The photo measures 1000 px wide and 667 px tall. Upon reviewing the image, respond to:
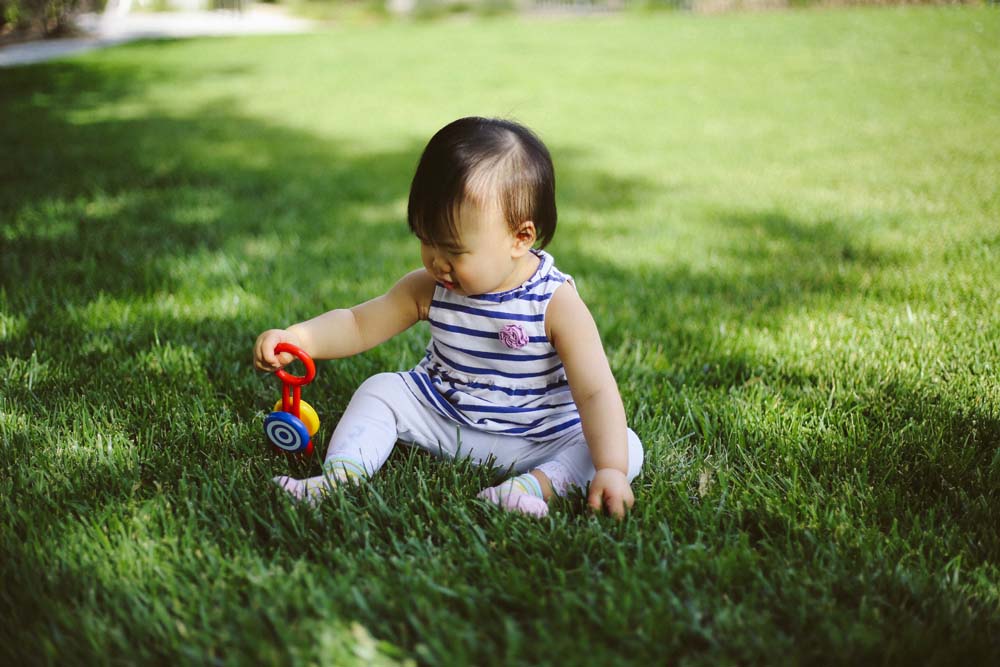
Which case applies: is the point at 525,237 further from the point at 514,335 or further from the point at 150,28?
the point at 150,28

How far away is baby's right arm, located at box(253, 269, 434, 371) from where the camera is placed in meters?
1.99

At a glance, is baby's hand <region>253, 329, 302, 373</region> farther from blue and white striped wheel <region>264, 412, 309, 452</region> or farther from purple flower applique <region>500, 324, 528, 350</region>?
purple flower applique <region>500, 324, 528, 350</region>

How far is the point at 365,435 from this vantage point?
185 centimetres

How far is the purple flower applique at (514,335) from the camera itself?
1.86 m

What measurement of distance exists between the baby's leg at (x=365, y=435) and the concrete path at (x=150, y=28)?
1223 centimetres

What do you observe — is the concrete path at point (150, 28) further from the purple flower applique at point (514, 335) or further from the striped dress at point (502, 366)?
the purple flower applique at point (514, 335)

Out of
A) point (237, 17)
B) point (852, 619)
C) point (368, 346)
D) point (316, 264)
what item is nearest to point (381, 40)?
point (237, 17)

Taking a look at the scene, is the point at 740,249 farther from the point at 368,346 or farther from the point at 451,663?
the point at 451,663

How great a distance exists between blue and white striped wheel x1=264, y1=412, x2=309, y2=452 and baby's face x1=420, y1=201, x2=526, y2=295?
19.2 inches

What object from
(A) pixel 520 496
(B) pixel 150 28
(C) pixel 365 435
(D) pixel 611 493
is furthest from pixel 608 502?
(B) pixel 150 28

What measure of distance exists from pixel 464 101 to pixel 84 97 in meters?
4.45

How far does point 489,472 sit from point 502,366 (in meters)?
0.27

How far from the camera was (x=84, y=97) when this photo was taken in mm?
8805

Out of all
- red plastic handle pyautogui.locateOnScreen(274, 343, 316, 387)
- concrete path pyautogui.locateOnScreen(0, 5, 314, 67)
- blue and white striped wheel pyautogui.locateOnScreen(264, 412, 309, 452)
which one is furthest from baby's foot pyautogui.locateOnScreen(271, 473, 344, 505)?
concrete path pyautogui.locateOnScreen(0, 5, 314, 67)
